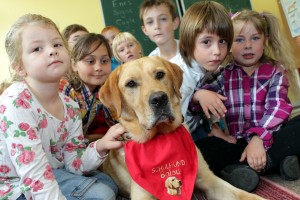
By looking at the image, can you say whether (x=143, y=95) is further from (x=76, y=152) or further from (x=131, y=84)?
(x=76, y=152)

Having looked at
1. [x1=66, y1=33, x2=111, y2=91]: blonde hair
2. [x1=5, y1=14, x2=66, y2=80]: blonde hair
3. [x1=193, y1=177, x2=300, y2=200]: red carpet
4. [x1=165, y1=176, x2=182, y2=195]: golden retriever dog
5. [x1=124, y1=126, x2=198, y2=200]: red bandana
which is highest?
[x1=5, y1=14, x2=66, y2=80]: blonde hair

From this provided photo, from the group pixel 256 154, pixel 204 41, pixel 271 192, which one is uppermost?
pixel 204 41

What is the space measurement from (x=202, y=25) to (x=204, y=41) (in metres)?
0.11

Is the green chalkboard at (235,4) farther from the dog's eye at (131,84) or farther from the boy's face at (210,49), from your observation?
the dog's eye at (131,84)

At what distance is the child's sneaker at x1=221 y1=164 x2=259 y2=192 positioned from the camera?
1.61 metres

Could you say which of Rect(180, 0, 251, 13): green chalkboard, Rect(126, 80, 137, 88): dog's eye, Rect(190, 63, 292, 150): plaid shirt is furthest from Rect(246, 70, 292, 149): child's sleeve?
Rect(180, 0, 251, 13): green chalkboard

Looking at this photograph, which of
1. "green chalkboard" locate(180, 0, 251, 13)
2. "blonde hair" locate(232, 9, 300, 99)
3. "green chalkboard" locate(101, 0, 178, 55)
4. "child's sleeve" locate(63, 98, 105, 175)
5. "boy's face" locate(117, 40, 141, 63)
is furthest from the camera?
"green chalkboard" locate(180, 0, 251, 13)

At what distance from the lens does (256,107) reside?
6.51 feet

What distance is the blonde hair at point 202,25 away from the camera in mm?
1964

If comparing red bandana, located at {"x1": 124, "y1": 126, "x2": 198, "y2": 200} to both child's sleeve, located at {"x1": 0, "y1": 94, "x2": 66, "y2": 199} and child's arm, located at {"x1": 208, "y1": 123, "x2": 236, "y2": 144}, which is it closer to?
child's sleeve, located at {"x1": 0, "y1": 94, "x2": 66, "y2": 199}

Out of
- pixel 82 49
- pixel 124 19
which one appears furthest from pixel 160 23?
pixel 124 19

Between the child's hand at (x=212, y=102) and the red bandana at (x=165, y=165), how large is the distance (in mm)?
348

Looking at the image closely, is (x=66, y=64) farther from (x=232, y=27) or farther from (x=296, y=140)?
(x=296, y=140)

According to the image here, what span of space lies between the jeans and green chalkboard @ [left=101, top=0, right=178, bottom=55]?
3.28 m
